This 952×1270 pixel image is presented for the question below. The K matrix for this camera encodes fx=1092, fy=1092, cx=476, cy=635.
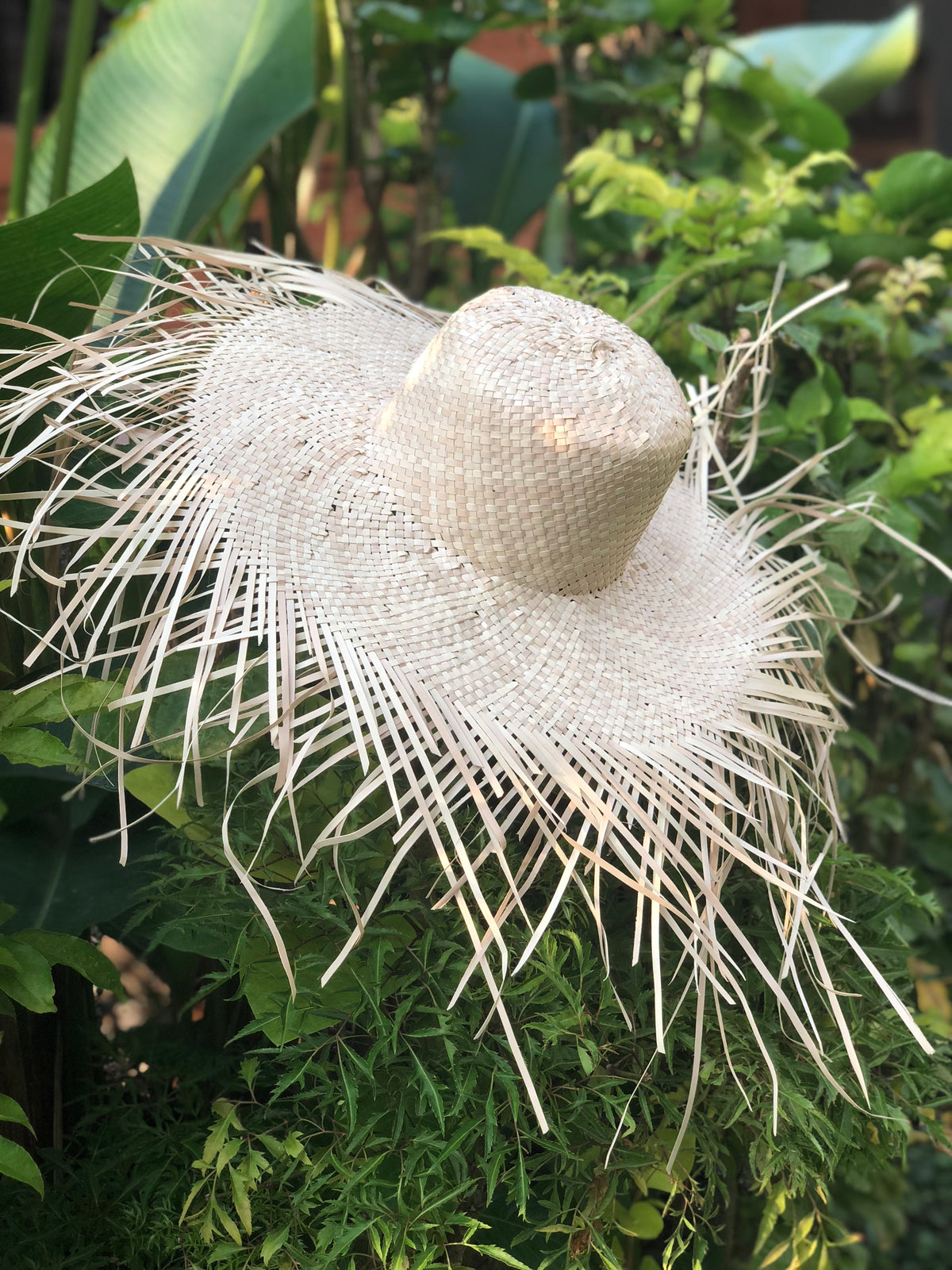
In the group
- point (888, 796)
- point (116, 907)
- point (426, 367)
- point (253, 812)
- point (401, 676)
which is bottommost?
point (888, 796)

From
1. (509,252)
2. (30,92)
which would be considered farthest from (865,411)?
(30,92)

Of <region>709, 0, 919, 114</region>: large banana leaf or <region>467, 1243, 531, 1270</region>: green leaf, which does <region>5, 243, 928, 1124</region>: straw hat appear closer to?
<region>467, 1243, 531, 1270</region>: green leaf

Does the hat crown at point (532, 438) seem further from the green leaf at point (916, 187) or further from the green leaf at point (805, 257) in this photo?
the green leaf at point (916, 187)

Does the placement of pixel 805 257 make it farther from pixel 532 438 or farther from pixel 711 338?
pixel 532 438

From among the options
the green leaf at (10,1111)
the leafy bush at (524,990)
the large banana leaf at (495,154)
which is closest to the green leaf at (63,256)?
the leafy bush at (524,990)

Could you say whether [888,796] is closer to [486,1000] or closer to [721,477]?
[721,477]

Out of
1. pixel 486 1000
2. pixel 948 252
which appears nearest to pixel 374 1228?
pixel 486 1000

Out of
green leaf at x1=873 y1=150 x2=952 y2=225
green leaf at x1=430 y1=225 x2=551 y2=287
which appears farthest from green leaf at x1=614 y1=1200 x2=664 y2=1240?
green leaf at x1=873 y1=150 x2=952 y2=225
